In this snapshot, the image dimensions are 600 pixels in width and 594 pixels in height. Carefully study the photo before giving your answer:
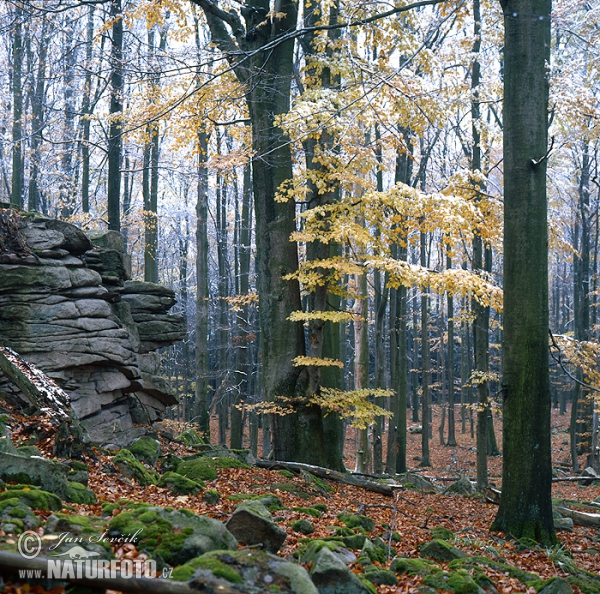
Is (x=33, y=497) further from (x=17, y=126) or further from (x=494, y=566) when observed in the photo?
(x=17, y=126)

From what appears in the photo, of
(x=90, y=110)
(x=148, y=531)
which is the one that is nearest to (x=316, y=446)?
(x=148, y=531)

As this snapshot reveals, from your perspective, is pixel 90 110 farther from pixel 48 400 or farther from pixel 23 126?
pixel 48 400

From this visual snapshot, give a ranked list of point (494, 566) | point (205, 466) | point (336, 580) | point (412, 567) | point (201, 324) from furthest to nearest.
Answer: point (201, 324)
point (205, 466)
point (494, 566)
point (412, 567)
point (336, 580)

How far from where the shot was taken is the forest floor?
5.81 metres

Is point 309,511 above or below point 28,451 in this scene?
below

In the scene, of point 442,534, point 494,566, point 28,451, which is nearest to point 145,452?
point 28,451

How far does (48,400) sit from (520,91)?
7734mm

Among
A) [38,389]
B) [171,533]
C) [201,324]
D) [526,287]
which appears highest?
[526,287]

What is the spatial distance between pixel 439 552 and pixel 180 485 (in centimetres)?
320

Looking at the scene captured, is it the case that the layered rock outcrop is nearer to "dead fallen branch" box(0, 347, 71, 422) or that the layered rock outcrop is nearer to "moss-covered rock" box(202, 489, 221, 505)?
"dead fallen branch" box(0, 347, 71, 422)

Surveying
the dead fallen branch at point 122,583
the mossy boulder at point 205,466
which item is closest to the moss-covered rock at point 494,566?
the dead fallen branch at point 122,583

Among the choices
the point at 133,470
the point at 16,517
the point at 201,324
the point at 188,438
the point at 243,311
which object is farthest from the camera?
the point at 243,311

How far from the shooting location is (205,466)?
838 centimetres

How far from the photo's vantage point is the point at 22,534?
12.3ft
